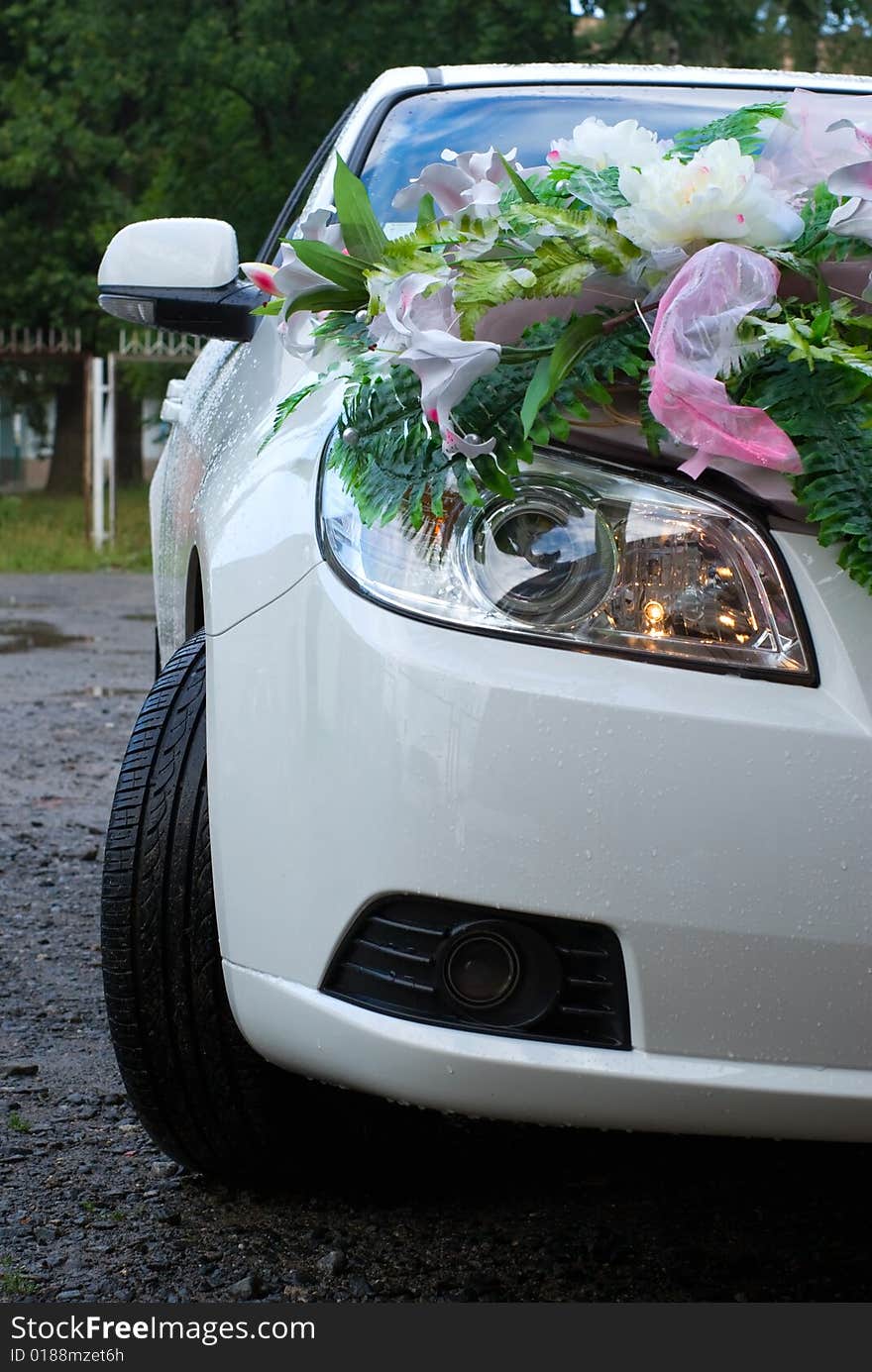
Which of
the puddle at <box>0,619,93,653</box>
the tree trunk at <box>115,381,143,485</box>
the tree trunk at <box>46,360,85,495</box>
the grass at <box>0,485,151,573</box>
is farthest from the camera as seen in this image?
the tree trunk at <box>115,381,143,485</box>

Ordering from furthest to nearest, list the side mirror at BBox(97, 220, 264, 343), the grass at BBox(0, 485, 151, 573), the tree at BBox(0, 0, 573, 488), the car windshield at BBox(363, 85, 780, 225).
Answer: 1. the tree at BBox(0, 0, 573, 488)
2. the grass at BBox(0, 485, 151, 573)
3. the car windshield at BBox(363, 85, 780, 225)
4. the side mirror at BBox(97, 220, 264, 343)

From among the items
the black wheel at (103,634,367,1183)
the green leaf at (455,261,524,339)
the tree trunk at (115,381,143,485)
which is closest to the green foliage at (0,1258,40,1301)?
the black wheel at (103,634,367,1183)

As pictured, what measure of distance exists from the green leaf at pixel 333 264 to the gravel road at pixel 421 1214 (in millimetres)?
1073

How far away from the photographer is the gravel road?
201 cm

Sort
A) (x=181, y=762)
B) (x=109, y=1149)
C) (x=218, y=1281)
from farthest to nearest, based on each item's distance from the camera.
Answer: (x=109, y=1149)
(x=181, y=762)
(x=218, y=1281)

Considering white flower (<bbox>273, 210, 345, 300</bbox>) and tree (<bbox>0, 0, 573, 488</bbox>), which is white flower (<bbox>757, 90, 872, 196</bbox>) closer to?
white flower (<bbox>273, 210, 345, 300</bbox>)

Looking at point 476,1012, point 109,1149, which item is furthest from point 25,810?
point 476,1012

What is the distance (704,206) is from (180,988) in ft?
3.48

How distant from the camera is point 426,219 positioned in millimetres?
1785

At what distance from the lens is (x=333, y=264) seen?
181 centimetres

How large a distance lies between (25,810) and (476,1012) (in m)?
3.23

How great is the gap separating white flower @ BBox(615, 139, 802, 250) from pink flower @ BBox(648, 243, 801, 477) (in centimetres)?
4

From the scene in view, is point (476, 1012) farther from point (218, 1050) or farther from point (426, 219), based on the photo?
point (426, 219)

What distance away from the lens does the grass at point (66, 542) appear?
14016 millimetres
